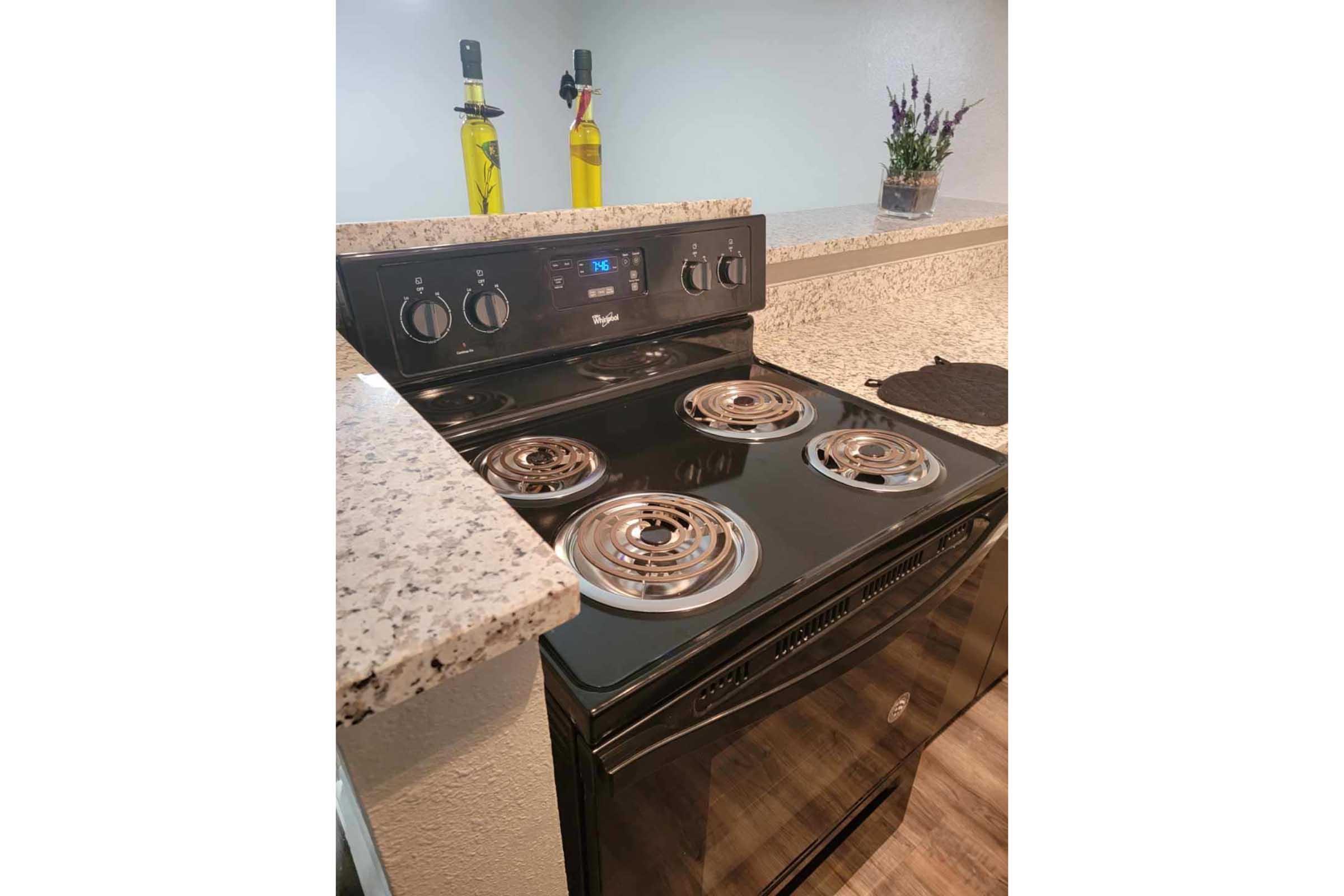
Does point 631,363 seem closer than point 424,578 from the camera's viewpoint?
No

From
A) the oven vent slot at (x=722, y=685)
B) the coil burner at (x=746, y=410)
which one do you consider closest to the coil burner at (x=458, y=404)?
the coil burner at (x=746, y=410)

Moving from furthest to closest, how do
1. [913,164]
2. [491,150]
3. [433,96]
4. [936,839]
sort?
1. [433,96]
2. [913,164]
3. [936,839]
4. [491,150]

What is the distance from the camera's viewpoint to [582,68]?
1001 mm

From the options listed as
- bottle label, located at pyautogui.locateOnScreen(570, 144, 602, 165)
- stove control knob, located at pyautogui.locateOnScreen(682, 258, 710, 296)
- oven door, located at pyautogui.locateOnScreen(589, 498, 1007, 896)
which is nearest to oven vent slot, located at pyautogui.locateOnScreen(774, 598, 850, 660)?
oven door, located at pyautogui.locateOnScreen(589, 498, 1007, 896)

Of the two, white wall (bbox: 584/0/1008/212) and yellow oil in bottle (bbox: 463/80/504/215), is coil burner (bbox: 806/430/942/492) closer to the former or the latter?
yellow oil in bottle (bbox: 463/80/504/215)

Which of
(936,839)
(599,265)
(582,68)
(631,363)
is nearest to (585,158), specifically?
(582,68)

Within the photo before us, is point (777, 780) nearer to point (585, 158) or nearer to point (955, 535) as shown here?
point (955, 535)

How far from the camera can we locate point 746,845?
818 mm

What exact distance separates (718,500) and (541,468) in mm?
219

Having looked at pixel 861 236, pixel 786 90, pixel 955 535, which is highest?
pixel 786 90
